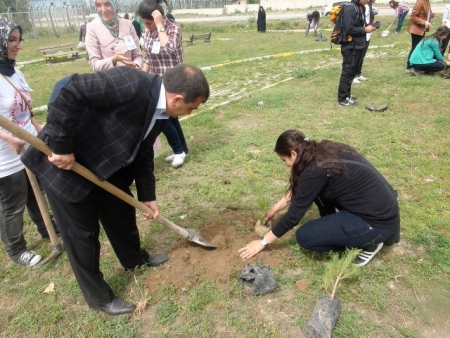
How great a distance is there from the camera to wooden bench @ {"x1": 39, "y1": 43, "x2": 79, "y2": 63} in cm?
1409

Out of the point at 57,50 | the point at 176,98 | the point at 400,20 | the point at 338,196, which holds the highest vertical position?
the point at 176,98

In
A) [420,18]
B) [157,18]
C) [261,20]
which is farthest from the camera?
[261,20]

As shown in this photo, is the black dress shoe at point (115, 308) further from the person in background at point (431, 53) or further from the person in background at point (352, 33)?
the person in background at point (431, 53)

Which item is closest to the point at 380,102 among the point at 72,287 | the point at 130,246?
the point at 130,246

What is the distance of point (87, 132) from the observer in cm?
179

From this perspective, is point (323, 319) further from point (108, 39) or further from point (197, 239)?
point (108, 39)

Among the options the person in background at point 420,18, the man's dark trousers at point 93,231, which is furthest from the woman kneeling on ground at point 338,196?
the person in background at point 420,18

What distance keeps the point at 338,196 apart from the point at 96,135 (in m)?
1.70

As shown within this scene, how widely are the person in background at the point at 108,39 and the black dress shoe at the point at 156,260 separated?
1.83 m

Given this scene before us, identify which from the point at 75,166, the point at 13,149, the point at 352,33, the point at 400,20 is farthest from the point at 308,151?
the point at 400,20

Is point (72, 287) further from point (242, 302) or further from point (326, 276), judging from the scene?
point (326, 276)

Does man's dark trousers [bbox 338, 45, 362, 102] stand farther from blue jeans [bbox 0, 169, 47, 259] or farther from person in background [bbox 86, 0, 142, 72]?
blue jeans [bbox 0, 169, 47, 259]

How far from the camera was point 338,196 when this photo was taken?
243 cm

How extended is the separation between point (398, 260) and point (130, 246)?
213cm
